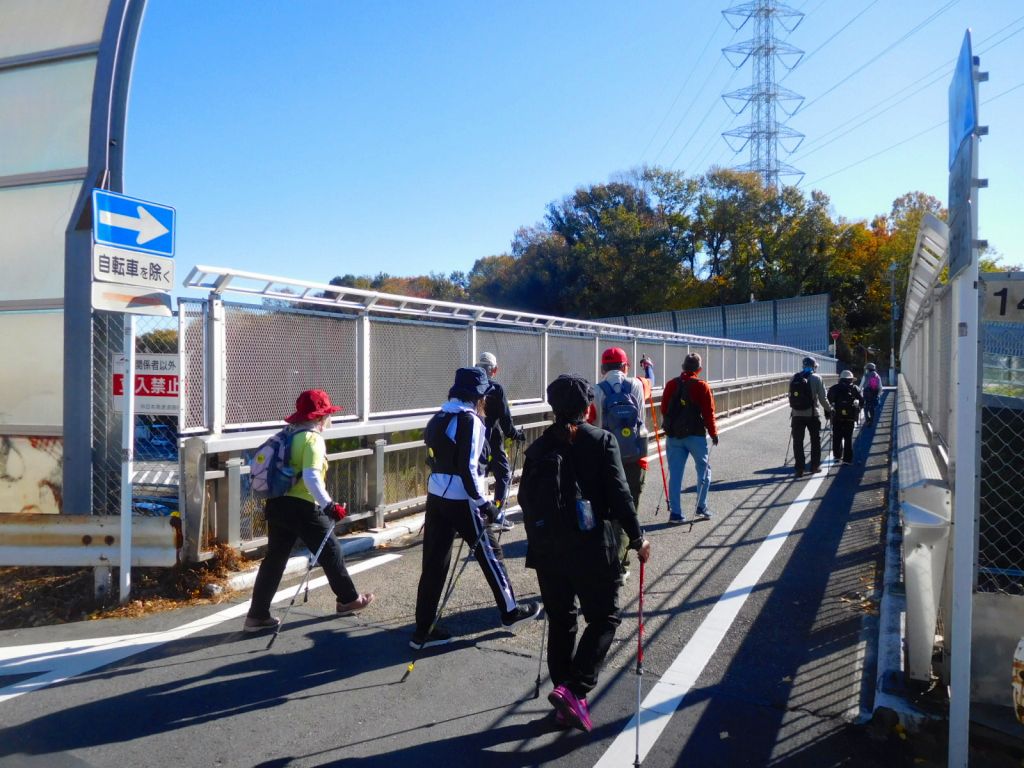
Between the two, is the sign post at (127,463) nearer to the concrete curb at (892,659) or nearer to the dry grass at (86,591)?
the dry grass at (86,591)

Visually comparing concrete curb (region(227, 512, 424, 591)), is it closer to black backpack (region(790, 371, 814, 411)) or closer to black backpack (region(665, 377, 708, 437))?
black backpack (region(665, 377, 708, 437))

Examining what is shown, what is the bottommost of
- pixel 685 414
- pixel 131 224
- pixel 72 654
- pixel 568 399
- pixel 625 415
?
pixel 72 654

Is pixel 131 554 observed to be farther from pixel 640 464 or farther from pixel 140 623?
pixel 640 464

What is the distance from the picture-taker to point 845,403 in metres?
13.8

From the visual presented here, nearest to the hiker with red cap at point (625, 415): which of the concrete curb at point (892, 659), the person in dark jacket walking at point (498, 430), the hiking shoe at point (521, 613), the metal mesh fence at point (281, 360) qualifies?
the person in dark jacket walking at point (498, 430)

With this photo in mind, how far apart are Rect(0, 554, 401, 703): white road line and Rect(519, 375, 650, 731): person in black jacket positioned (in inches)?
116

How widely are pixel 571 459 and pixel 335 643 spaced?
2.42m

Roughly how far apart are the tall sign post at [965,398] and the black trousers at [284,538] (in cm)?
378

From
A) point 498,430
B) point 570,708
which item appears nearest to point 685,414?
point 498,430

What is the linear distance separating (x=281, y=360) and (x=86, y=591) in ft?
8.54

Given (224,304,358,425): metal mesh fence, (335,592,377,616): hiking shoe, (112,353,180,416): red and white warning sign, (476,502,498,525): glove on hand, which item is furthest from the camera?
(224,304,358,425): metal mesh fence

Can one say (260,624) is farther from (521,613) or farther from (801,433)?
(801,433)

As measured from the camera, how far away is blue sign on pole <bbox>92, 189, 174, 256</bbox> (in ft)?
19.6

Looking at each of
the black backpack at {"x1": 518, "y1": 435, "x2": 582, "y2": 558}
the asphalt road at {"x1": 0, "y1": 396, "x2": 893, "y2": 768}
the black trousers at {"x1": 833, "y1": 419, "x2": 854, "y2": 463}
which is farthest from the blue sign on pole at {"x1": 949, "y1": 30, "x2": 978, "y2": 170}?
the black trousers at {"x1": 833, "y1": 419, "x2": 854, "y2": 463}
